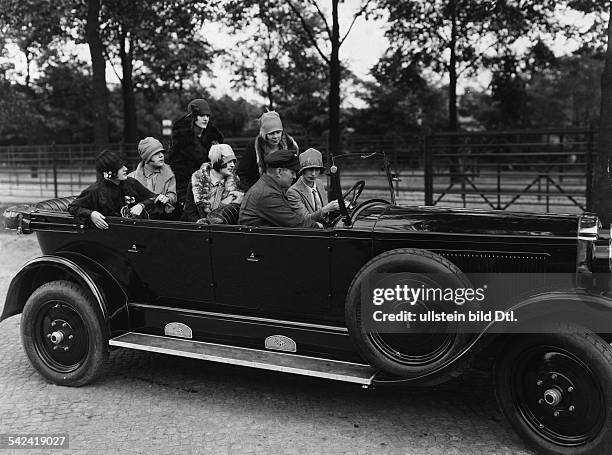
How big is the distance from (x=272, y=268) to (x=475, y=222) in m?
1.30

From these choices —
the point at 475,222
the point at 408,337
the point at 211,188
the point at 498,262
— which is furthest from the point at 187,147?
the point at 498,262

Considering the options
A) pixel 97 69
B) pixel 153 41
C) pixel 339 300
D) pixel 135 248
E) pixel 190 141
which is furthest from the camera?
pixel 153 41

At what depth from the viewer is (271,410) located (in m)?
4.11

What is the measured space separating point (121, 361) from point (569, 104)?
40241mm

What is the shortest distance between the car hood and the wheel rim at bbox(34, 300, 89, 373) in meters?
2.32

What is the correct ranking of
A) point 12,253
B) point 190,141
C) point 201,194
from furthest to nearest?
point 12,253
point 190,141
point 201,194

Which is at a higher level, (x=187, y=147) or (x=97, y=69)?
(x=97, y=69)

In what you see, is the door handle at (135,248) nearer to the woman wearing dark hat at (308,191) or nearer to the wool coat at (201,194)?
the wool coat at (201,194)

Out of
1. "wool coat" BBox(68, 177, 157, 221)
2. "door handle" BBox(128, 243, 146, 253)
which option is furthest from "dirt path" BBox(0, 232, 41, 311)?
"door handle" BBox(128, 243, 146, 253)

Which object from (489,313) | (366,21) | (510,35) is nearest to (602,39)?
(510,35)

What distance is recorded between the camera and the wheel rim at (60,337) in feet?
15.1

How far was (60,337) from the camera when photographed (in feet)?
15.1

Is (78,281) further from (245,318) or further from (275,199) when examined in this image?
(275,199)

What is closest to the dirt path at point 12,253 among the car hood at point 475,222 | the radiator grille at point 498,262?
the car hood at point 475,222
